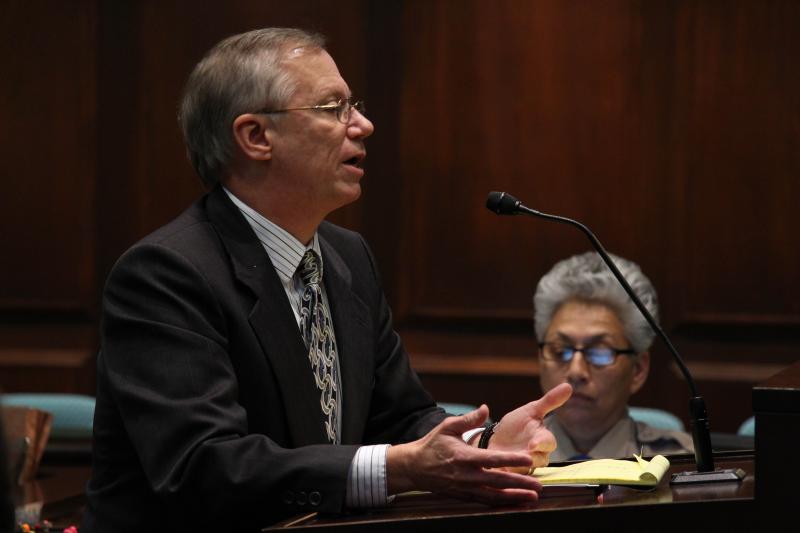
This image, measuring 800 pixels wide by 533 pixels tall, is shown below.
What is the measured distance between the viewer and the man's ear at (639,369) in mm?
3309

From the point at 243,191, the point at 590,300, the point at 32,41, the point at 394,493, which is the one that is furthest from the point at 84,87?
the point at 394,493

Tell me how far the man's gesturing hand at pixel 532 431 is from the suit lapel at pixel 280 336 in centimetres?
30

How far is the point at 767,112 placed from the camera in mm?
4250

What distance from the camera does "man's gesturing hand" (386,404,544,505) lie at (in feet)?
5.05

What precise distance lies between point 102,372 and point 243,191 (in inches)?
16.9

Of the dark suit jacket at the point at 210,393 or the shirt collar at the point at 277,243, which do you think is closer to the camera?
the dark suit jacket at the point at 210,393

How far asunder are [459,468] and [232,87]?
0.92m

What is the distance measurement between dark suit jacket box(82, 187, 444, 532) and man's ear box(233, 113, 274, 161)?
0.32 feet

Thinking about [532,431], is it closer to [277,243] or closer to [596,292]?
[277,243]

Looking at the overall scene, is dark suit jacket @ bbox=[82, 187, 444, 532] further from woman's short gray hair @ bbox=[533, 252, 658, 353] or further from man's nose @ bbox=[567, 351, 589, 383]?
woman's short gray hair @ bbox=[533, 252, 658, 353]

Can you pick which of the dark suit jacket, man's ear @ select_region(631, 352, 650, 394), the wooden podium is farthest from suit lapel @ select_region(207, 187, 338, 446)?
man's ear @ select_region(631, 352, 650, 394)

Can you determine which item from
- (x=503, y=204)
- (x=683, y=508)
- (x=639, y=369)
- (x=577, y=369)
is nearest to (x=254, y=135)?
(x=503, y=204)

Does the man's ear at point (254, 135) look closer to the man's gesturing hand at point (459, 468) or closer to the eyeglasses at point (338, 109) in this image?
the eyeglasses at point (338, 109)

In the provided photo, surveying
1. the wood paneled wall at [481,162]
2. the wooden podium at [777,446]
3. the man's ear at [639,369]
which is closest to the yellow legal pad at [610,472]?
the wooden podium at [777,446]
